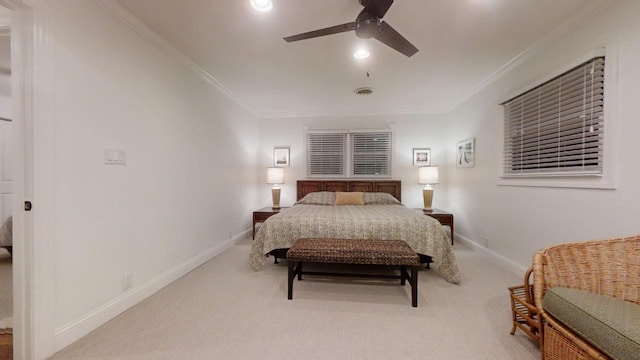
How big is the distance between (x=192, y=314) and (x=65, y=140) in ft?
5.21

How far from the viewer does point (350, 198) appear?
14.3 ft

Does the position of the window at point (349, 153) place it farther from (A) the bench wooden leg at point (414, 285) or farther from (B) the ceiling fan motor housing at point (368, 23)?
(B) the ceiling fan motor housing at point (368, 23)

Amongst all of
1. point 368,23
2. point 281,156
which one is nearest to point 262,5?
point 368,23

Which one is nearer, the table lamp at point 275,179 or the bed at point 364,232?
the bed at point 364,232

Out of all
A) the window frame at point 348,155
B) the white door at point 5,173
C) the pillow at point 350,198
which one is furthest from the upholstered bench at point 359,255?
the white door at point 5,173

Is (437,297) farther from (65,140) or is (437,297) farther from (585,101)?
(65,140)

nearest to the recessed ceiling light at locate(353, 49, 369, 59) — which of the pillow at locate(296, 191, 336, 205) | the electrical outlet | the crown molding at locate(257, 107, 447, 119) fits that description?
the crown molding at locate(257, 107, 447, 119)

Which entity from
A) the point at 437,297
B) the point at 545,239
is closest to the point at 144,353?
the point at 437,297

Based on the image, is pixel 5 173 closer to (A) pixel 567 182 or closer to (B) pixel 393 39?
(B) pixel 393 39

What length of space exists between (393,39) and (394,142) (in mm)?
3083

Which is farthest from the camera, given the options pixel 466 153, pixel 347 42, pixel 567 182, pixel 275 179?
pixel 275 179

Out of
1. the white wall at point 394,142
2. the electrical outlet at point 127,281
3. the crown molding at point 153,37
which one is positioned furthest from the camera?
the white wall at point 394,142

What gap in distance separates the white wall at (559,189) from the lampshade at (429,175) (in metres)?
0.48

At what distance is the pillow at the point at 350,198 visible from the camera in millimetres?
4328
